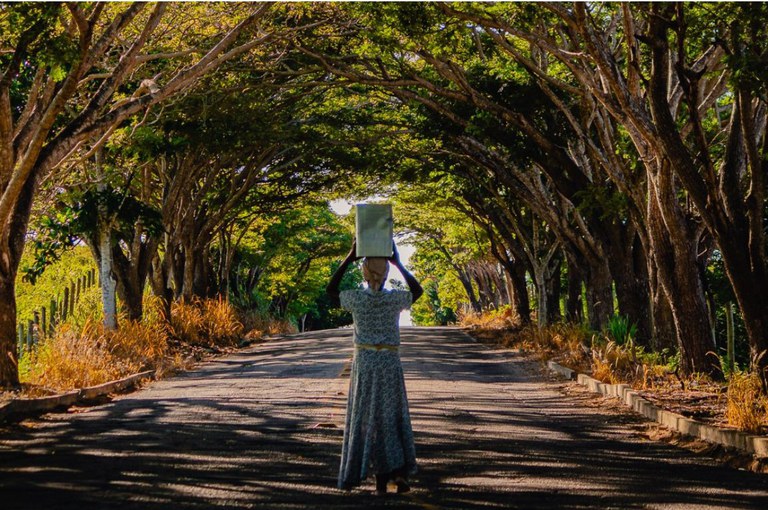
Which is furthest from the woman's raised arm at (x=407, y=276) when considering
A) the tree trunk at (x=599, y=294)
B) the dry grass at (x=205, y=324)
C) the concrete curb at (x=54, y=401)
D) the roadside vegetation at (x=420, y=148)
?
the dry grass at (x=205, y=324)

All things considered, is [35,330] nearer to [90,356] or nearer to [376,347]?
[90,356]

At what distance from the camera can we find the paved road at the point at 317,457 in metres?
7.20

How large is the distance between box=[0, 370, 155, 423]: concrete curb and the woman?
553 centimetres

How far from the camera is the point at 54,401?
12.8 meters

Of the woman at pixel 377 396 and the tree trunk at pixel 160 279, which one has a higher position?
the tree trunk at pixel 160 279

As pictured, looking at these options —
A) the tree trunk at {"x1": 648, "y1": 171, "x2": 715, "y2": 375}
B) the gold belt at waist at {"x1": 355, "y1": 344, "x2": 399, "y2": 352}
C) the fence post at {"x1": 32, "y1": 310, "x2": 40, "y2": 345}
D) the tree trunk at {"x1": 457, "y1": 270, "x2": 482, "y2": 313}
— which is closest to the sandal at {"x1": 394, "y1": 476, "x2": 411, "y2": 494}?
the gold belt at waist at {"x1": 355, "y1": 344, "x2": 399, "y2": 352}

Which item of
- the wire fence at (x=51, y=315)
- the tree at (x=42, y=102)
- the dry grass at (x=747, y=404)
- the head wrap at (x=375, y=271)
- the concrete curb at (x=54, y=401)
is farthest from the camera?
the wire fence at (x=51, y=315)

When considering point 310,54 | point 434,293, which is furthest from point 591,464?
point 434,293

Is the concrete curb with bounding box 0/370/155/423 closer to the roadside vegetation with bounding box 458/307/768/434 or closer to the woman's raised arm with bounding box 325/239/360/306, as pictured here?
the woman's raised arm with bounding box 325/239/360/306

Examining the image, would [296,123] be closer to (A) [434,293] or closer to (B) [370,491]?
(B) [370,491]

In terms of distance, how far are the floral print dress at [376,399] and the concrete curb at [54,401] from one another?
5.52 meters

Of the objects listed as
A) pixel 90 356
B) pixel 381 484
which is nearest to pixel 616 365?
pixel 90 356

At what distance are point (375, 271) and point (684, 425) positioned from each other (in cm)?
503

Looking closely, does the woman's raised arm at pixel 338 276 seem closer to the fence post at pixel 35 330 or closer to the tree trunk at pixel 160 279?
the fence post at pixel 35 330
